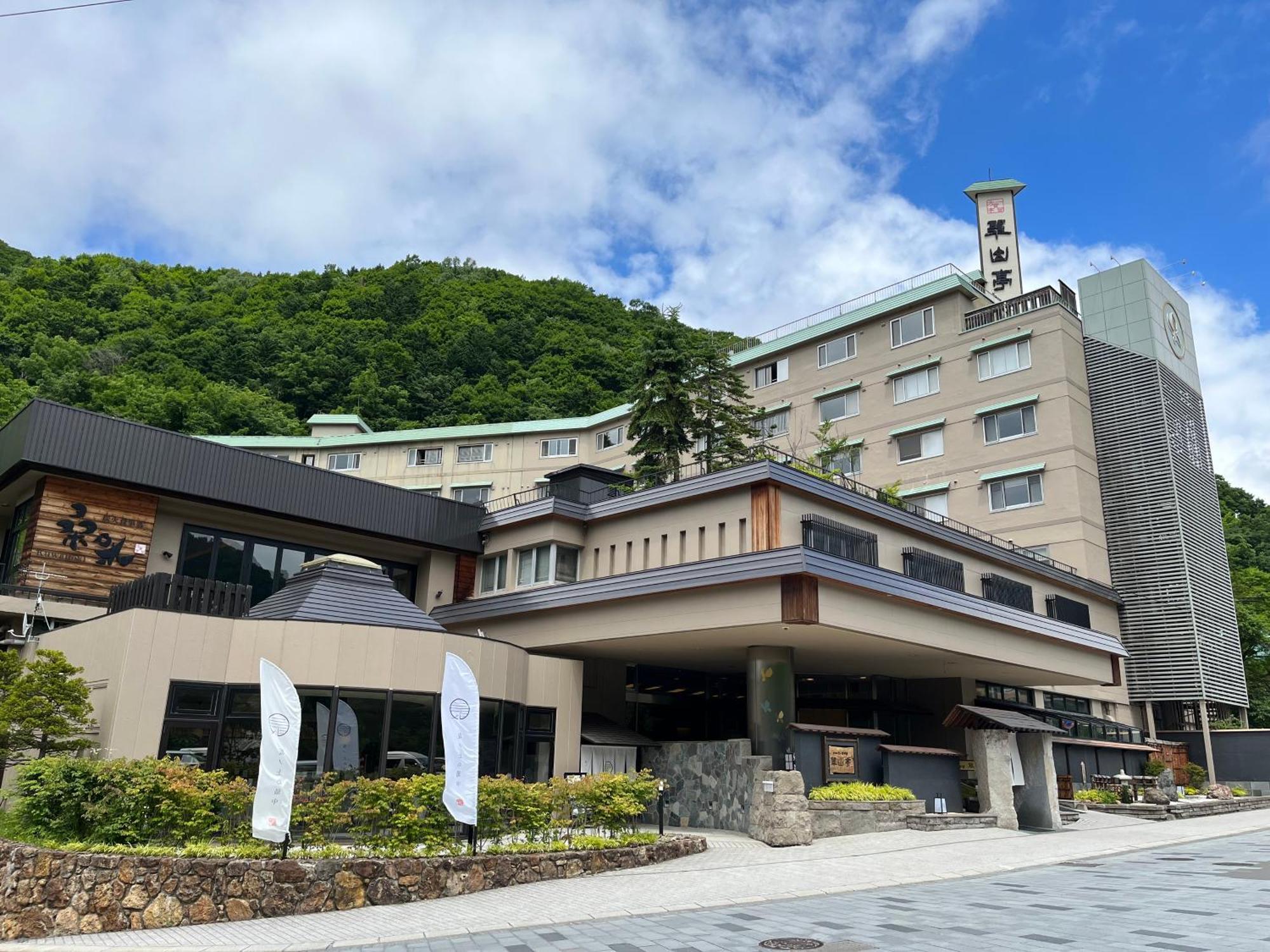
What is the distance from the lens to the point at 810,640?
2419 centimetres

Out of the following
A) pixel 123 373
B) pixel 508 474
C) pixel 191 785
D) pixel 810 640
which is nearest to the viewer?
pixel 191 785

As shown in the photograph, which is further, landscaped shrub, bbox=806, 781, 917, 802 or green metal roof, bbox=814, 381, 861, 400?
green metal roof, bbox=814, 381, 861, 400

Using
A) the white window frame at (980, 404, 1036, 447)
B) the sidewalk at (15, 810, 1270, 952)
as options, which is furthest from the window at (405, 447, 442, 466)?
the sidewalk at (15, 810, 1270, 952)

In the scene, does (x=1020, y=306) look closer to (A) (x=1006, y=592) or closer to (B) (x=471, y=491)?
(A) (x=1006, y=592)

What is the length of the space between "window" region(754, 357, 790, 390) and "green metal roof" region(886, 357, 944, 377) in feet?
21.6

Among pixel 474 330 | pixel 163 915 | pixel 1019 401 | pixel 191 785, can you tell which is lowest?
pixel 163 915

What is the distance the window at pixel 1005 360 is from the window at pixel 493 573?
23997 mm

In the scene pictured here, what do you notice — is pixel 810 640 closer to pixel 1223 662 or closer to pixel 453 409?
pixel 1223 662

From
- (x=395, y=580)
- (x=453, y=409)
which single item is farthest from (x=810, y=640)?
(x=453, y=409)

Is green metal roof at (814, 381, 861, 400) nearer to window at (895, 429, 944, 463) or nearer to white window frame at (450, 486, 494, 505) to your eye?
window at (895, 429, 944, 463)

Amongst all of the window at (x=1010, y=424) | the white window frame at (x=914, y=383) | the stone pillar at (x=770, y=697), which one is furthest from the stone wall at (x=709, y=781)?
the white window frame at (x=914, y=383)

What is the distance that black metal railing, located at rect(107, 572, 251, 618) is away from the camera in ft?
62.6

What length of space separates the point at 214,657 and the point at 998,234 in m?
43.8

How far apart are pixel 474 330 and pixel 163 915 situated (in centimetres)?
7104
